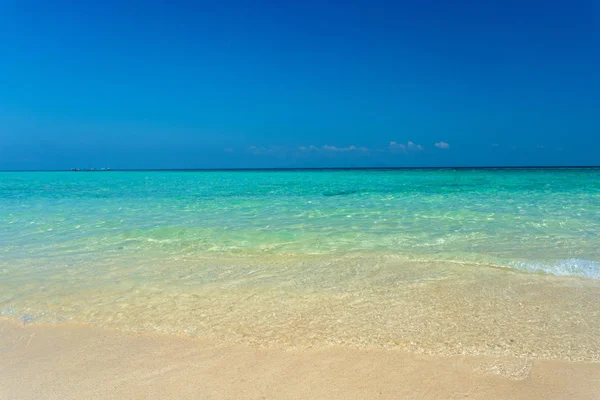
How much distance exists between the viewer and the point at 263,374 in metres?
2.47

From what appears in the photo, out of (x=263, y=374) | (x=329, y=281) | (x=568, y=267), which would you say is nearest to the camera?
(x=263, y=374)

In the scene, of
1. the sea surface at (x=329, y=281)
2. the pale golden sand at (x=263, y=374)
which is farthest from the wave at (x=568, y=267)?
the pale golden sand at (x=263, y=374)

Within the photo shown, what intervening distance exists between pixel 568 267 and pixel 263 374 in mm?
4213

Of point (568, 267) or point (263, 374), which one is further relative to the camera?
point (568, 267)

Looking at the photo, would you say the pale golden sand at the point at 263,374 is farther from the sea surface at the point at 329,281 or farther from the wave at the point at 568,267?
the wave at the point at 568,267

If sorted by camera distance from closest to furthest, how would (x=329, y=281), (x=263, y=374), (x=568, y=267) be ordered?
(x=263, y=374), (x=329, y=281), (x=568, y=267)

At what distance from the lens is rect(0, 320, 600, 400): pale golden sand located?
2.27 metres

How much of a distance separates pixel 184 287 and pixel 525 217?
7890 millimetres

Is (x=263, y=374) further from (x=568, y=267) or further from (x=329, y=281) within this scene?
(x=568, y=267)

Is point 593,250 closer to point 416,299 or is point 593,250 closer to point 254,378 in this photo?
point 416,299

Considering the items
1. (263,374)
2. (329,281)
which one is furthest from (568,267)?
(263,374)

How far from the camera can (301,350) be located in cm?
276

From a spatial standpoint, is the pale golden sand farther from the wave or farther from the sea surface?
the wave

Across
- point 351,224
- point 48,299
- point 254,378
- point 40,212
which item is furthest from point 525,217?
point 40,212
